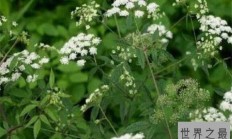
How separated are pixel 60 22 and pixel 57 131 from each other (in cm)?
193

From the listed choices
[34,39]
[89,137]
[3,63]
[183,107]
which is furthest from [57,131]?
[34,39]

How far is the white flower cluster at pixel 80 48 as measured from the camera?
107 inches

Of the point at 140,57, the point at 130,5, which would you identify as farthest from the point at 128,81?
the point at 130,5

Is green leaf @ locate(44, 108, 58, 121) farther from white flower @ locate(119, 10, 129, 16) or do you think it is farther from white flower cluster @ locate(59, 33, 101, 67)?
white flower @ locate(119, 10, 129, 16)

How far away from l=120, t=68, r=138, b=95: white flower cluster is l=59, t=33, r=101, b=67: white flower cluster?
0.60ft

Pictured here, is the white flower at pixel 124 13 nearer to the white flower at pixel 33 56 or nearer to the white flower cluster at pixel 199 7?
the white flower cluster at pixel 199 7

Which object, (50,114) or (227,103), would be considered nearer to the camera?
(50,114)

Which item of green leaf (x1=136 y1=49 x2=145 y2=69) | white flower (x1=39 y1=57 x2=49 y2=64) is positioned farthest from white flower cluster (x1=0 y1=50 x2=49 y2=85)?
green leaf (x1=136 y1=49 x2=145 y2=69)

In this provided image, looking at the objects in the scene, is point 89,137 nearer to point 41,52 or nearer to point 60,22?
point 41,52

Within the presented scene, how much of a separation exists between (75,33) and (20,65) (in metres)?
1.41

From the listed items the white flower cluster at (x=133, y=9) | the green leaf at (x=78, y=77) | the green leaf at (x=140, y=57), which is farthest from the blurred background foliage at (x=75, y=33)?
the green leaf at (x=140, y=57)

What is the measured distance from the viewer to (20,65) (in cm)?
270

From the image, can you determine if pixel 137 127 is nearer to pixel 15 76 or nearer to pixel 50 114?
pixel 50 114

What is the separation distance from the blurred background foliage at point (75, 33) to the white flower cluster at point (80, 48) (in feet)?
2.89
